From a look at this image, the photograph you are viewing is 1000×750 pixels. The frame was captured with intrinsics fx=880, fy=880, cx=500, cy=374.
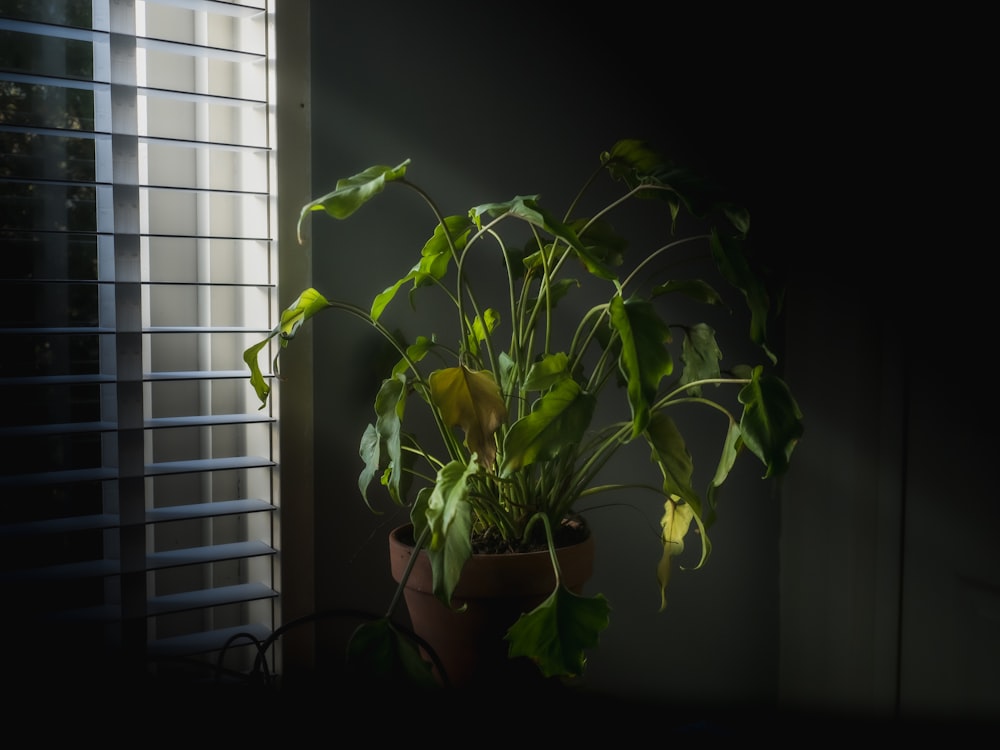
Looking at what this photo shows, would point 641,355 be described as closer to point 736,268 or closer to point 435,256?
point 736,268

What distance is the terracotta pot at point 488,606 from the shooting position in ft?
3.58

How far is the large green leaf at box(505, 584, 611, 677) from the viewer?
94 centimetres

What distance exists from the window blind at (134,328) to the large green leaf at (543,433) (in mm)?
399

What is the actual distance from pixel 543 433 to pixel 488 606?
0.25 m

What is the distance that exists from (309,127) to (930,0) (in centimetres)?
100

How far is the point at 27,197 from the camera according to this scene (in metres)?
1.19

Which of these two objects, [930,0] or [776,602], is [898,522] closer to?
[776,602]

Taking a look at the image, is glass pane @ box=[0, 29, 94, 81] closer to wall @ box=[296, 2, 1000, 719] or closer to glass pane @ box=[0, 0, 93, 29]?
glass pane @ box=[0, 0, 93, 29]

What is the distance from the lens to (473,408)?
1.03 meters

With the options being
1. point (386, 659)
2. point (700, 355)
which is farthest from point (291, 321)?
point (700, 355)

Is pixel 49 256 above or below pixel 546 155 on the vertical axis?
below

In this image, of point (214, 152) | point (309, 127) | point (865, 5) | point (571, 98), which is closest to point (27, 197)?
point (214, 152)

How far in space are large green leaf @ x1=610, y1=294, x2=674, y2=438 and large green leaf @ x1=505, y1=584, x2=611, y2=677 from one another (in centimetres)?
20

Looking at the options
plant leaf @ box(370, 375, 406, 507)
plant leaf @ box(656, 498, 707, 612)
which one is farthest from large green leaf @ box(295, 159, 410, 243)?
→ plant leaf @ box(656, 498, 707, 612)
